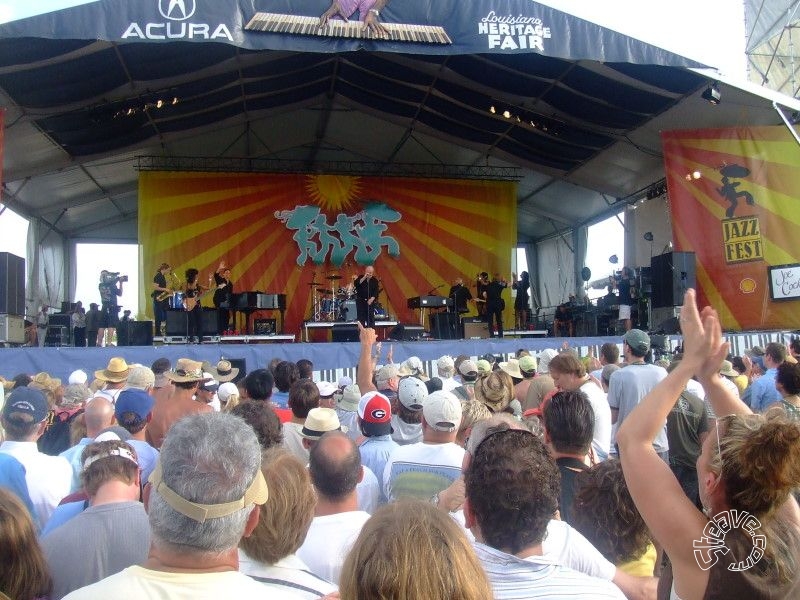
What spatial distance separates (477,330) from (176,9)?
9030 millimetres

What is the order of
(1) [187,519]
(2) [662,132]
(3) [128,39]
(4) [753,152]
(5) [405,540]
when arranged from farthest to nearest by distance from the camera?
(2) [662,132] < (4) [753,152] < (3) [128,39] < (1) [187,519] < (5) [405,540]

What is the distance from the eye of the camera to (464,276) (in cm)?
1783

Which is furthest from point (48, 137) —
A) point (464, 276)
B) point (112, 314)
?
point (464, 276)

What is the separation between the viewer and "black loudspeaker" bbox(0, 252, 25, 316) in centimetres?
1095

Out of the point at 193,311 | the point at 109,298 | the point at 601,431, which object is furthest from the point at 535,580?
the point at 109,298

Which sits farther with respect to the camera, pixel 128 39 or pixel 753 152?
pixel 753 152

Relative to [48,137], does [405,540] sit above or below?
below

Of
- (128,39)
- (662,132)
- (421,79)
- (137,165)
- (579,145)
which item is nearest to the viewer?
(128,39)

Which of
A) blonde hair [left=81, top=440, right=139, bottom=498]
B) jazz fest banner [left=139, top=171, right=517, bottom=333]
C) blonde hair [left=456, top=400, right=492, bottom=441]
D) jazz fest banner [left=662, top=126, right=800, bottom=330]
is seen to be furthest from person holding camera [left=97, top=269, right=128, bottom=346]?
blonde hair [left=81, top=440, right=139, bottom=498]

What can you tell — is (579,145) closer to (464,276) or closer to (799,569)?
(464,276)

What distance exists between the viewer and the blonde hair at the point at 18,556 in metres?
1.64

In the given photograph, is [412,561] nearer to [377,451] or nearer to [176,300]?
[377,451]

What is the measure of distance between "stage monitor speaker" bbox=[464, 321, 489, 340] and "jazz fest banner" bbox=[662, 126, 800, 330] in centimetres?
460

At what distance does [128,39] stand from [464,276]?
34.3 ft
